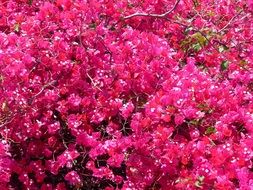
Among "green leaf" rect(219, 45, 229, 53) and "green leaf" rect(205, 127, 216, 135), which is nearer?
"green leaf" rect(205, 127, 216, 135)

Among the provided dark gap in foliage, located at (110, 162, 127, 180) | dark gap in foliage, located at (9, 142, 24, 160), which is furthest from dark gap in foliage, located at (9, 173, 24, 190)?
dark gap in foliage, located at (110, 162, 127, 180)

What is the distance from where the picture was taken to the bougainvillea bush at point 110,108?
3.41 metres

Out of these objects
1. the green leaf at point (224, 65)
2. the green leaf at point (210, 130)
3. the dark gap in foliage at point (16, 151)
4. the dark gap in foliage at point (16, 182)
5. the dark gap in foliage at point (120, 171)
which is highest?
the green leaf at point (224, 65)

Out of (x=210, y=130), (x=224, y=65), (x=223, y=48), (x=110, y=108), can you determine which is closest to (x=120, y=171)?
(x=110, y=108)

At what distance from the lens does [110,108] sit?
367 centimetres

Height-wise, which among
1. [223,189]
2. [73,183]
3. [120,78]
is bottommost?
[73,183]

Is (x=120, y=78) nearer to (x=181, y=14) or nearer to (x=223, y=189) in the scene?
(x=223, y=189)

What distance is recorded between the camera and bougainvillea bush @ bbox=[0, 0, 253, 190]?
3414 mm

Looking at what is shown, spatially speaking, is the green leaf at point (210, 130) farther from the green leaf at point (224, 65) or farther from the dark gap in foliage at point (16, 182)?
the dark gap in foliage at point (16, 182)

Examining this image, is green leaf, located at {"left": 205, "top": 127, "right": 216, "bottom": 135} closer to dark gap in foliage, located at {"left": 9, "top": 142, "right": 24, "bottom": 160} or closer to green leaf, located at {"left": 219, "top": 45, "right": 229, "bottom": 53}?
green leaf, located at {"left": 219, "top": 45, "right": 229, "bottom": 53}

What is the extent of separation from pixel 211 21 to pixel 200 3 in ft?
1.18

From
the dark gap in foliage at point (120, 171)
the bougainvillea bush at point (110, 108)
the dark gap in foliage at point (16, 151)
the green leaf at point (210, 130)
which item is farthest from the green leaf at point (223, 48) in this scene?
the dark gap in foliage at point (16, 151)

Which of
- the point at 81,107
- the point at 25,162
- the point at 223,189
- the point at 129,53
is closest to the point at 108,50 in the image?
the point at 129,53

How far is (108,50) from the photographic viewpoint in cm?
399
